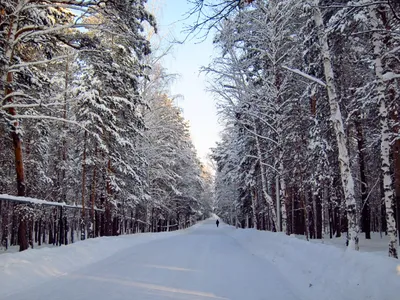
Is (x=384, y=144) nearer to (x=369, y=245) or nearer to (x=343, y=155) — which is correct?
(x=343, y=155)

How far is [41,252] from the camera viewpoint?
28.9 feet

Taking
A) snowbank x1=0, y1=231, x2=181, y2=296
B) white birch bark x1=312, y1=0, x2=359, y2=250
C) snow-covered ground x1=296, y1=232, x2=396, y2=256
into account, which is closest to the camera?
snowbank x1=0, y1=231, x2=181, y2=296

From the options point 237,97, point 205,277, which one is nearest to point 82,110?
point 237,97

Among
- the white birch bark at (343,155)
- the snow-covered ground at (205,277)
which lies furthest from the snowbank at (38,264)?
the white birch bark at (343,155)

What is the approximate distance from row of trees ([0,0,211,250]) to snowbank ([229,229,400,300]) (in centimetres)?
783

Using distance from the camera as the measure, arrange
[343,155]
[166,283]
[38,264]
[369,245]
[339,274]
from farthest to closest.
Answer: [369,245] < [343,155] < [38,264] < [166,283] < [339,274]

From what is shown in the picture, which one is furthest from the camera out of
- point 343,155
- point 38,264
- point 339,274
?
point 343,155

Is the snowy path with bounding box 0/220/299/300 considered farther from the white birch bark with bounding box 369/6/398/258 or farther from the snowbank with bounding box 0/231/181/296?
the white birch bark with bounding box 369/6/398/258

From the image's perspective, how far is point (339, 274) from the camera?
5609 millimetres

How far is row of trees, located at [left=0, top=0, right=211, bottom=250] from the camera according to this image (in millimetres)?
10227

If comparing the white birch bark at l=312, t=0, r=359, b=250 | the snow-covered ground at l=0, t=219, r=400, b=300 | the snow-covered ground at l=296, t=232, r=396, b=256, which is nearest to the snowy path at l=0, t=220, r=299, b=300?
the snow-covered ground at l=0, t=219, r=400, b=300

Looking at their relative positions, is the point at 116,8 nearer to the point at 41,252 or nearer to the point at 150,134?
the point at 41,252

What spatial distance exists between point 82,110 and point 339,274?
15492mm

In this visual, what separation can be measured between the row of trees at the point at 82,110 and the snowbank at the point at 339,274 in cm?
783
